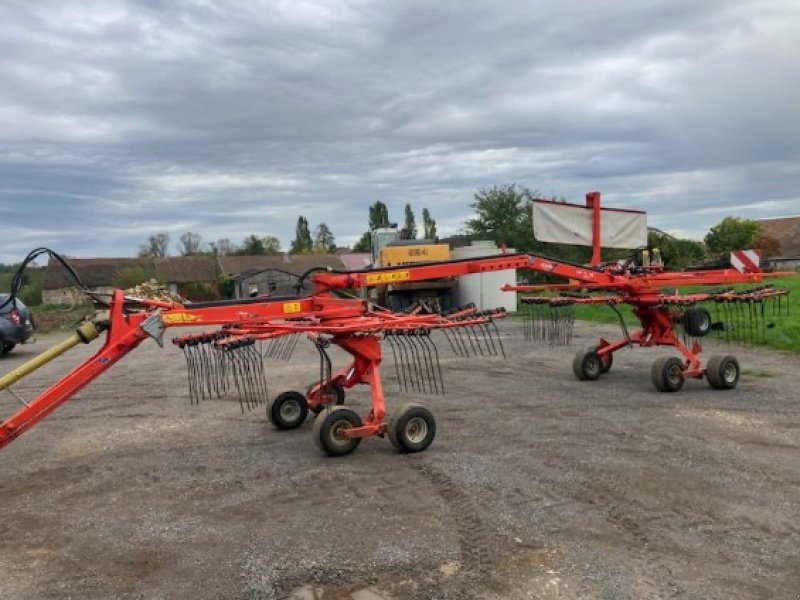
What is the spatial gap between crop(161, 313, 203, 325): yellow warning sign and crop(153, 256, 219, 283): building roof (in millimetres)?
60810

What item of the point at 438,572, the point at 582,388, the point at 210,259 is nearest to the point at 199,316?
the point at 438,572

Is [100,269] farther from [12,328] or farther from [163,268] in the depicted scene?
[12,328]

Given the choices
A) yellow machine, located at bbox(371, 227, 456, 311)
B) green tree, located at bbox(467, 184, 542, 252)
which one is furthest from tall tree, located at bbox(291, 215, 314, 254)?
yellow machine, located at bbox(371, 227, 456, 311)

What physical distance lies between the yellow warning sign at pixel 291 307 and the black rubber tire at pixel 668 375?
5.06 m

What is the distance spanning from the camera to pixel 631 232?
33.0ft

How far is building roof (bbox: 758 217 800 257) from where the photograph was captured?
60281mm

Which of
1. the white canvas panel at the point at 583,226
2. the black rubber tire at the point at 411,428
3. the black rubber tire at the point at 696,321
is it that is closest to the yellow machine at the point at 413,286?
the white canvas panel at the point at 583,226

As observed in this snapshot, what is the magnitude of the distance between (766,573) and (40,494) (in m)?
5.37

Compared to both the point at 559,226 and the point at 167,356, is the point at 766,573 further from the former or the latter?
the point at 167,356

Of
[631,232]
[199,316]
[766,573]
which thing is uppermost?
[631,232]

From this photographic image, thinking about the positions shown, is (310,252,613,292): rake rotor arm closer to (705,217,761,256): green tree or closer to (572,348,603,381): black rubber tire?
(572,348,603,381): black rubber tire

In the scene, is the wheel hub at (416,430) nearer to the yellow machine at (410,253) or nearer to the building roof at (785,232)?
the yellow machine at (410,253)

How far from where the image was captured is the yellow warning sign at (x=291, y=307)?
6.67 meters

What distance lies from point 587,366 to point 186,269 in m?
62.9
